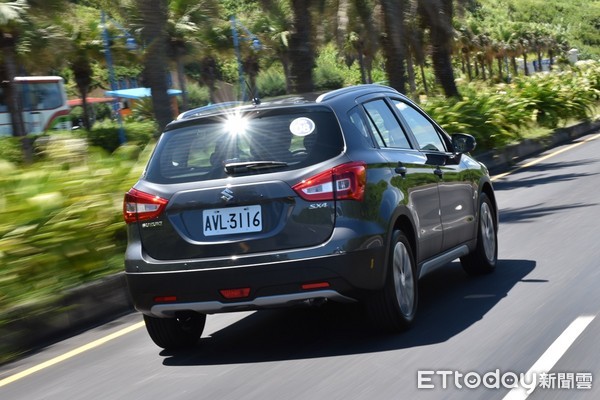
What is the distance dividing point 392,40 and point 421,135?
16226 millimetres

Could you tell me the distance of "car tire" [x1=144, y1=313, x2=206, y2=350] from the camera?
7340 millimetres

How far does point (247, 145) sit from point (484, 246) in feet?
10.2

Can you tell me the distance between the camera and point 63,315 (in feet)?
28.4

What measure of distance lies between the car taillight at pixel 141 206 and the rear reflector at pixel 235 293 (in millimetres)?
660

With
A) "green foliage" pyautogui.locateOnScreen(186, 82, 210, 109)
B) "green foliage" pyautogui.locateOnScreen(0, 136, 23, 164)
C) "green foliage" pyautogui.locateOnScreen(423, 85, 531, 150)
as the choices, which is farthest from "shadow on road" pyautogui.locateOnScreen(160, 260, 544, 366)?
"green foliage" pyautogui.locateOnScreen(186, 82, 210, 109)

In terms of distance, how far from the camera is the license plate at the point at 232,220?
658cm

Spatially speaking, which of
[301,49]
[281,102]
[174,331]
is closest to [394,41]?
[301,49]

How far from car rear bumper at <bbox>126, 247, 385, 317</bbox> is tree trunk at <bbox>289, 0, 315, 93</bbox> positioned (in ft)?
46.6

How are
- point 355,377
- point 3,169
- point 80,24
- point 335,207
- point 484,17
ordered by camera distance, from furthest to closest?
1. point 484,17
2. point 80,24
3. point 3,169
4. point 335,207
5. point 355,377

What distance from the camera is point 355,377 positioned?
20.0 feet

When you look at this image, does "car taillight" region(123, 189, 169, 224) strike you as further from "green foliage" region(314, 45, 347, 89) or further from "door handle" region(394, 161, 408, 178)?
"green foliage" region(314, 45, 347, 89)

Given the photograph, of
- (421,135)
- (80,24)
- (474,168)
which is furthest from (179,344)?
(80,24)

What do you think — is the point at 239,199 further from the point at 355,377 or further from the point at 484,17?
the point at 484,17

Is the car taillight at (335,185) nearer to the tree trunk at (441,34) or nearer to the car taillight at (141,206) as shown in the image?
the car taillight at (141,206)
